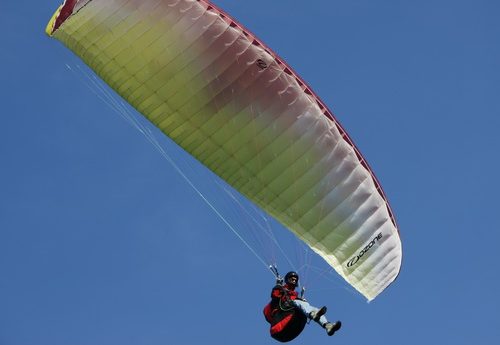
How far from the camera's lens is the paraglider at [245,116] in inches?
939

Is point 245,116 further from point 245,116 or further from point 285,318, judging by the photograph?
point 285,318

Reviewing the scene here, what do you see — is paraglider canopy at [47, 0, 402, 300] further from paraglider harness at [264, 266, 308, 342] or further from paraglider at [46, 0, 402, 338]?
paraglider harness at [264, 266, 308, 342]

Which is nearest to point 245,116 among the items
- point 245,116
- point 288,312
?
point 245,116

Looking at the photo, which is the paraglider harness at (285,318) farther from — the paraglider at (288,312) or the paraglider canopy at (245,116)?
the paraglider canopy at (245,116)

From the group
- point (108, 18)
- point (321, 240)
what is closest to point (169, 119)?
point (108, 18)

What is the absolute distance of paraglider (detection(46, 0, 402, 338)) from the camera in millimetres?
23859

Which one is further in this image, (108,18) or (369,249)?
(369,249)

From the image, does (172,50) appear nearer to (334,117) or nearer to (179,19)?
(179,19)

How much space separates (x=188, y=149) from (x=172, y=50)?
2.15 meters

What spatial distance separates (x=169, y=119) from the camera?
24.7m

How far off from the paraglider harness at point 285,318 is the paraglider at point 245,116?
2.39 meters

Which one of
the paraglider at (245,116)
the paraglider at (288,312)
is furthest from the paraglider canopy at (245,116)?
the paraglider at (288,312)

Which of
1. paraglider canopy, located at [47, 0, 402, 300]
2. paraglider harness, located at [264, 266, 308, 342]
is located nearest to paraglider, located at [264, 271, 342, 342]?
paraglider harness, located at [264, 266, 308, 342]

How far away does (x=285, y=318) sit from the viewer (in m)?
23.3
